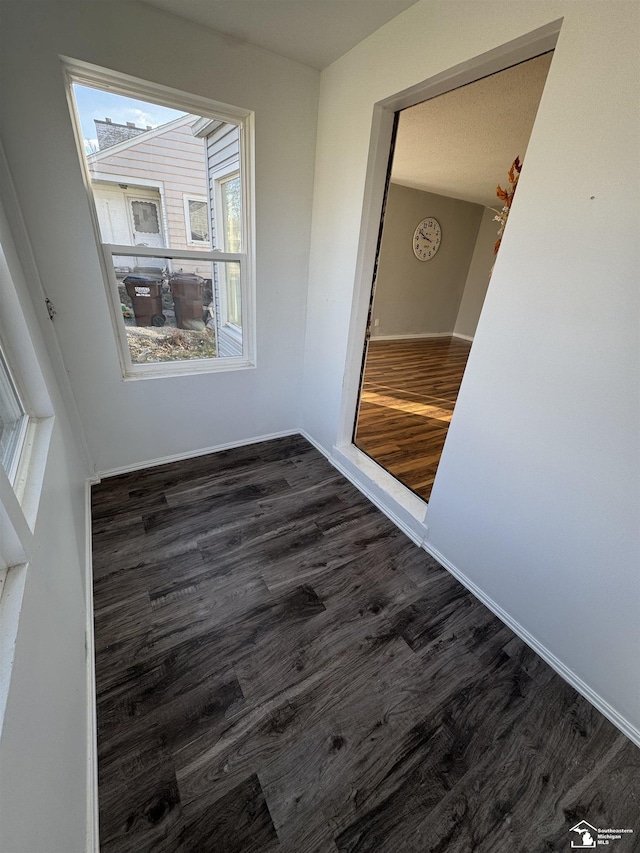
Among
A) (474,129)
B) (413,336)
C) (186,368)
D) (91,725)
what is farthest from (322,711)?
(413,336)

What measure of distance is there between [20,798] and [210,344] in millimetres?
2279

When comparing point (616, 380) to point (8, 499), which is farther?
Result: point (616, 380)

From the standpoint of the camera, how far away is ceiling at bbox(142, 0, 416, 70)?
1.53 metres

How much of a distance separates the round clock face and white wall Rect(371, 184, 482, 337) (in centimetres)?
8

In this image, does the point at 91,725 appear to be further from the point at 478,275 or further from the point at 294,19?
the point at 478,275

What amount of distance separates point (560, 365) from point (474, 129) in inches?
102

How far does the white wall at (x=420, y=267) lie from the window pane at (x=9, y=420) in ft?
17.3

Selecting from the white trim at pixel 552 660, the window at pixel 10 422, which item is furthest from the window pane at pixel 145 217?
the white trim at pixel 552 660

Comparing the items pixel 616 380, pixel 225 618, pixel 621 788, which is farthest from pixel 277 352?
pixel 621 788

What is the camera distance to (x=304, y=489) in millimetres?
2391

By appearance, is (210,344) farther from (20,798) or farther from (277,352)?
(20,798)

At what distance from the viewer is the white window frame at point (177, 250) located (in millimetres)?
1689

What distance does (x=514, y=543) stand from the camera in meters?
1.53

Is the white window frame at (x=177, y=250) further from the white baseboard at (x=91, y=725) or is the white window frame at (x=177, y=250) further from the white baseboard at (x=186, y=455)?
the white baseboard at (x=91, y=725)
